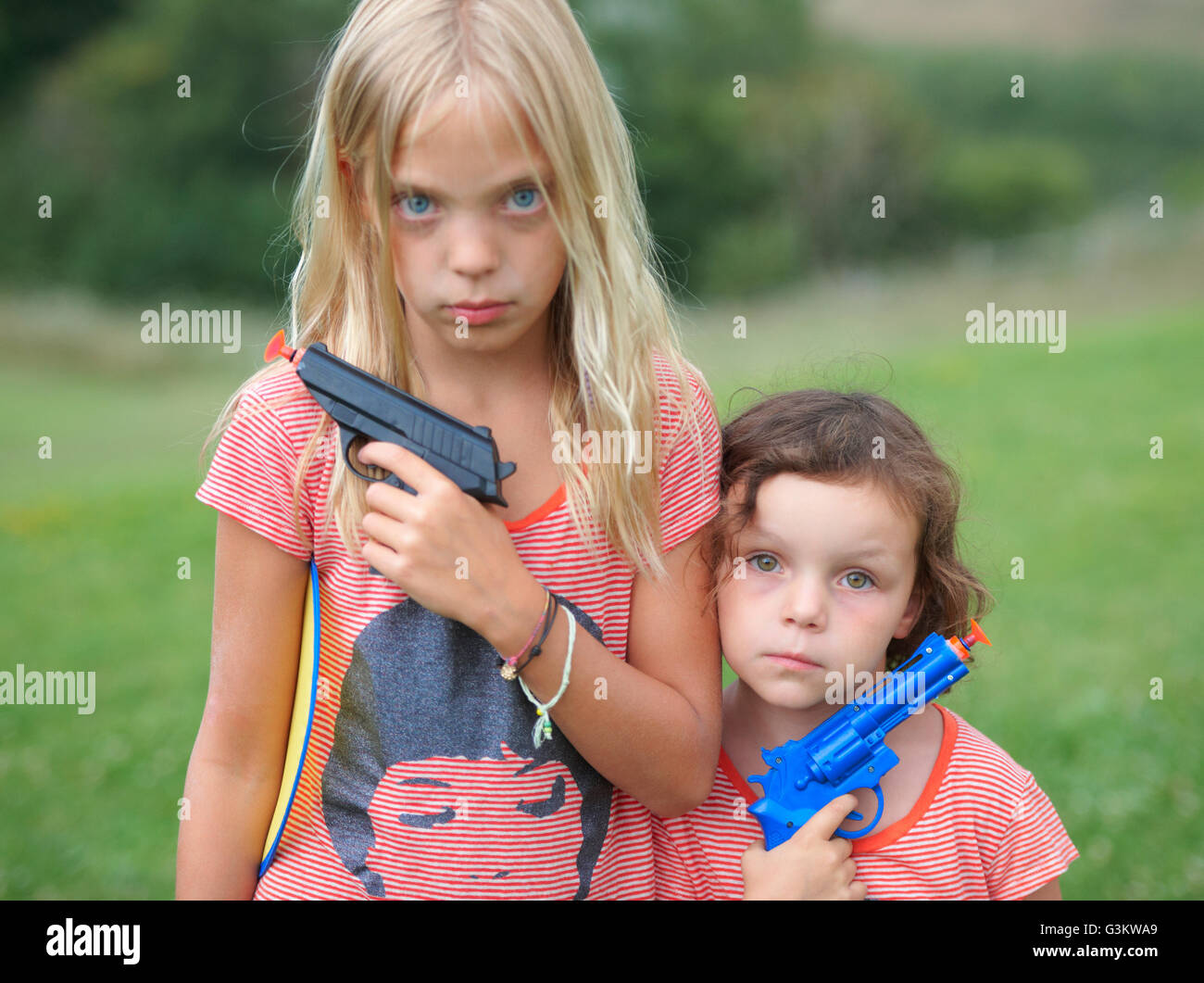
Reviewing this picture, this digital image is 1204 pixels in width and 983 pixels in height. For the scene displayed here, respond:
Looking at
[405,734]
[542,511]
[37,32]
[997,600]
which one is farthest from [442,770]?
[37,32]

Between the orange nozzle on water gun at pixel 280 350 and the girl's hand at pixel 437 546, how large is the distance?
241 millimetres

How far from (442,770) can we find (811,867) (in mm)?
711

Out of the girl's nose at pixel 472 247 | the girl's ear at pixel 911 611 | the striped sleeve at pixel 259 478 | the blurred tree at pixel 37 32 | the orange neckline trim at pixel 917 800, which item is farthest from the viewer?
the blurred tree at pixel 37 32

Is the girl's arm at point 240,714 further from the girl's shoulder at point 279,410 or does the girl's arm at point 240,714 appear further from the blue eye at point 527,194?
the blue eye at point 527,194

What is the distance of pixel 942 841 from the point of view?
89.4 inches

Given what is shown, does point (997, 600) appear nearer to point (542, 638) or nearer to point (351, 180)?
point (542, 638)

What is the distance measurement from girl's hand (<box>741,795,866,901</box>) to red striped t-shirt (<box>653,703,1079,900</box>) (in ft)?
0.27

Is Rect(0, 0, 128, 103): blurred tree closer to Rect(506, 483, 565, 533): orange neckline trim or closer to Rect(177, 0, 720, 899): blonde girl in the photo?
Rect(177, 0, 720, 899): blonde girl

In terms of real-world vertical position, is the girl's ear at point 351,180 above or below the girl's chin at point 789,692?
above

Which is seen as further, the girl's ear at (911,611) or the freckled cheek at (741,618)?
the girl's ear at (911,611)

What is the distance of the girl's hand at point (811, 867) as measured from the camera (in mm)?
2197

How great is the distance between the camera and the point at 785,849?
2.23 metres

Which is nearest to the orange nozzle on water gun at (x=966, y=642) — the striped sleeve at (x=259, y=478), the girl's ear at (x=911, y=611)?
the girl's ear at (x=911, y=611)
